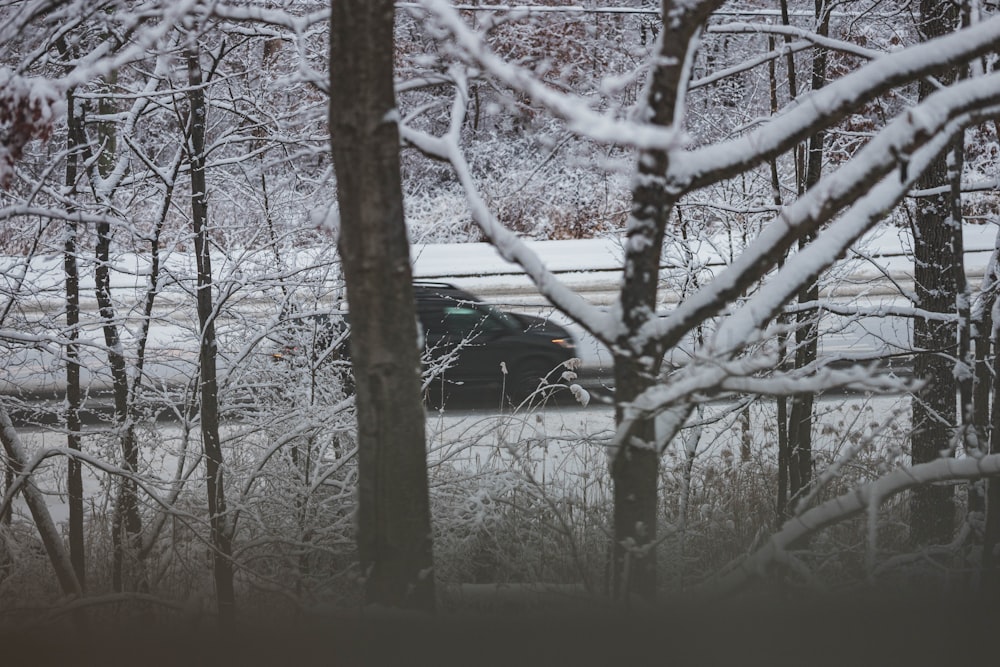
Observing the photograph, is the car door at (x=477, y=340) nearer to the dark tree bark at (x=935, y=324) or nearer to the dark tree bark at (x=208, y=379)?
the dark tree bark at (x=208, y=379)

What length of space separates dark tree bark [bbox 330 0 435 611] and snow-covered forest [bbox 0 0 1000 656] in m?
0.01

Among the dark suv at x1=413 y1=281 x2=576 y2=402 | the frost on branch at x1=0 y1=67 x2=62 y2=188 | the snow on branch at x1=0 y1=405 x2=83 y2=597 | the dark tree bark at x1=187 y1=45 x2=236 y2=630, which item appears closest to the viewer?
the frost on branch at x1=0 y1=67 x2=62 y2=188

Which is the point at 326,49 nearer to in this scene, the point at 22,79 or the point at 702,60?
the point at 22,79

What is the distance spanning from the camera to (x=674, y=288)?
26.4 feet

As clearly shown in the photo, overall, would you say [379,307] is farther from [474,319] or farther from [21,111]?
[474,319]

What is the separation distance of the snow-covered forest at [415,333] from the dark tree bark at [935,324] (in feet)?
0.09

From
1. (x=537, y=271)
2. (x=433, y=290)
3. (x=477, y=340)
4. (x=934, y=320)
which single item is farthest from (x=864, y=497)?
(x=477, y=340)

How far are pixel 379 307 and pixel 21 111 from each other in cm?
199

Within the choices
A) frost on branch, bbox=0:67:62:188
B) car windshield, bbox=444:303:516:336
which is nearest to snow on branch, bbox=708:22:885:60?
frost on branch, bbox=0:67:62:188

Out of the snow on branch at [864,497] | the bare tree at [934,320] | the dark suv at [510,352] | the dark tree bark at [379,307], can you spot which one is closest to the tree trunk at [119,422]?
the dark tree bark at [379,307]

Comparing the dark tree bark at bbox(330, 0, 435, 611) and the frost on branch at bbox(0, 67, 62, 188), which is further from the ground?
the frost on branch at bbox(0, 67, 62, 188)

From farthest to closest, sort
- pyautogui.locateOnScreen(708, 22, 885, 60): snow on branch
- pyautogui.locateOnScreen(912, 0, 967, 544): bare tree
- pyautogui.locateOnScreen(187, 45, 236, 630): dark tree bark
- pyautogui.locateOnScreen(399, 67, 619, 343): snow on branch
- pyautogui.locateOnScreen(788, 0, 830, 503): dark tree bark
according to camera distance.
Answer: pyautogui.locateOnScreen(788, 0, 830, 503): dark tree bark
pyautogui.locateOnScreen(912, 0, 967, 544): bare tree
pyautogui.locateOnScreen(187, 45, 236, 630): dark tree bark
pyautogui.locateOnScreen(708, 22, 885, 60): snow on branch
pyautogui.locateOnScreen(399, 67, 619, 343): snow on branch

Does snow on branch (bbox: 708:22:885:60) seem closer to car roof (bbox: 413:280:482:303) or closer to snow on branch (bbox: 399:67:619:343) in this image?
snow on branch (bbox: 399:67:619:343)

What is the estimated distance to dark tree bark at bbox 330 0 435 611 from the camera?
305cm
